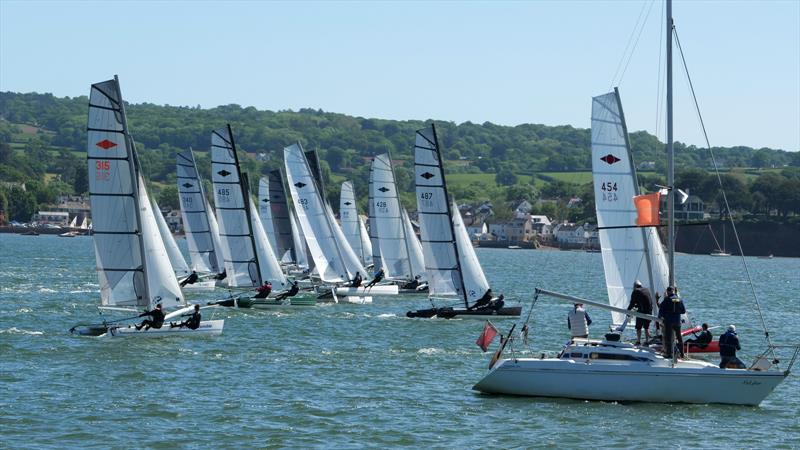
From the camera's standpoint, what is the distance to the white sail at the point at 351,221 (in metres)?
72.6

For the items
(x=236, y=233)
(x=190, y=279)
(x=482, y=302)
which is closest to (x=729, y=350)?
(x=482, y=302)

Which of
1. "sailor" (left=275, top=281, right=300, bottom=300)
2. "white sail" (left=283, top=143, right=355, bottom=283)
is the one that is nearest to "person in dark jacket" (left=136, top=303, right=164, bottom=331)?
"sailor" (left=275, top=281, right=300, bottom=300)

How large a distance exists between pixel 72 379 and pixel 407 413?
9.20 metres

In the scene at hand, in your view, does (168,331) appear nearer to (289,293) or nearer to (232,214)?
(289,293)

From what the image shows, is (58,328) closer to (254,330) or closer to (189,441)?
(254,330)

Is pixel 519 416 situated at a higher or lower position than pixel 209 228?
lower

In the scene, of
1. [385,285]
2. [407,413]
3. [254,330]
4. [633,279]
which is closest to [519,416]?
[407,413]

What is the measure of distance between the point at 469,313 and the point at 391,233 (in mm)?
15454

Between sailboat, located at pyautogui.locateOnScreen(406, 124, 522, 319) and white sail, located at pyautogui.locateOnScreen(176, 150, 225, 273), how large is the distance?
18.3 m

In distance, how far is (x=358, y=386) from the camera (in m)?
32.8

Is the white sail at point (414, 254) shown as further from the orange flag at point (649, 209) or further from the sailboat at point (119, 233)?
the orange flag at point (649, 209)

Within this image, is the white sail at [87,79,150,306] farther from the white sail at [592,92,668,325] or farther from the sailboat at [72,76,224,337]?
the white sail at [592,92,668,325]

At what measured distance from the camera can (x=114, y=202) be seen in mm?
40344

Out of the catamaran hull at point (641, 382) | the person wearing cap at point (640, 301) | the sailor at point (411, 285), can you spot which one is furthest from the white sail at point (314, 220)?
the catamaran hull at point (641, 382)
